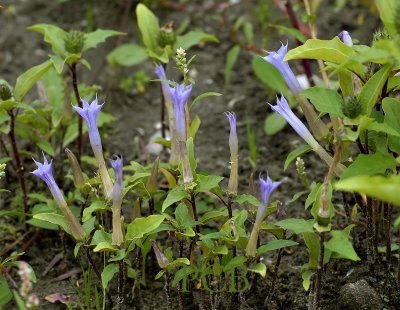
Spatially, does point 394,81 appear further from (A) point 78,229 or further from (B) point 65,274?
(B) point 65,274

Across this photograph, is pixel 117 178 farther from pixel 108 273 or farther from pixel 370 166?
pixel 370 166

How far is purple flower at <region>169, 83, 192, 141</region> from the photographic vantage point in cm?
198

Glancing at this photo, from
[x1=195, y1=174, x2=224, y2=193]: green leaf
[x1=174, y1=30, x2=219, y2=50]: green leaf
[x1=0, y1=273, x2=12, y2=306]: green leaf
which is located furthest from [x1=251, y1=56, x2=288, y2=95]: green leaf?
[x1=0, y1=273, x2=12, y2=306]: green leaf

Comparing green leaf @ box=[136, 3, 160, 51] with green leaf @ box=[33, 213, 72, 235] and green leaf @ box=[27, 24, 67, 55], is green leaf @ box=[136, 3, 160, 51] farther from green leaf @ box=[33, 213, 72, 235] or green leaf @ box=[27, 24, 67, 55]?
green leaf @ box=[33, 213, 72, 235]

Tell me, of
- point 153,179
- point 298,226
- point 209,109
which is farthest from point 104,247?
point 209,109

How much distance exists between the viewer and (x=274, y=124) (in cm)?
303

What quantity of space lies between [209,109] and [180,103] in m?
1.34

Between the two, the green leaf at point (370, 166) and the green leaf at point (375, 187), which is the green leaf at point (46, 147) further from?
the green leaf at point (375, 187)

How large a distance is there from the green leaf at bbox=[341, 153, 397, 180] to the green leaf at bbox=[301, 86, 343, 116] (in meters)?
0.14

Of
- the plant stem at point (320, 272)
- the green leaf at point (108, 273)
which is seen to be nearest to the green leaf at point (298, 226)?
the plant stem at point (320, 272)

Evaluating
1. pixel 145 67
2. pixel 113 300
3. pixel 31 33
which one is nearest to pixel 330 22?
pixel 145 67

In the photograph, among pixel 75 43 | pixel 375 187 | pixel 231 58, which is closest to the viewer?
pixel 375 187

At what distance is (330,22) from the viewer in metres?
3.81

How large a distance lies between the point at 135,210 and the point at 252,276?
16.8 inches
